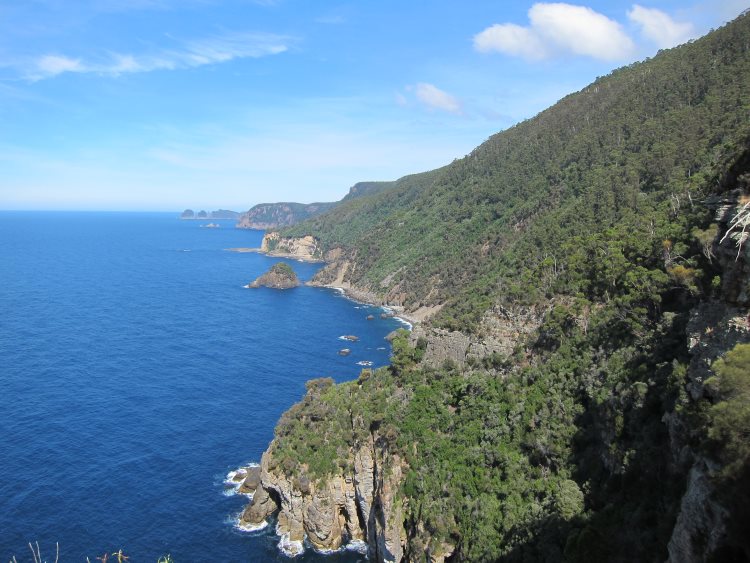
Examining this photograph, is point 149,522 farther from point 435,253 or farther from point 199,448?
point 435,253

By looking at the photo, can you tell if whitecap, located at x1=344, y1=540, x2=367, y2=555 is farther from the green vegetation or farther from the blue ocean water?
the green vegetation

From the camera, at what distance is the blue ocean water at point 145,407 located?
192ft

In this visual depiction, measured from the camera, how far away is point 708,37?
123562 millimetres

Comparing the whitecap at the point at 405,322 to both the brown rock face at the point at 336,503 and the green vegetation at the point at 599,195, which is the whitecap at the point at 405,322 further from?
the brown rock face at the point at 336,503

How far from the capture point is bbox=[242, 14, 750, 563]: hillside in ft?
91.6

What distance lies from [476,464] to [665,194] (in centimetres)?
5573

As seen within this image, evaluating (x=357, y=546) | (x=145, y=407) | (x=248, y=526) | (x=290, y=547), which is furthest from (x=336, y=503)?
(x=145, y=407)

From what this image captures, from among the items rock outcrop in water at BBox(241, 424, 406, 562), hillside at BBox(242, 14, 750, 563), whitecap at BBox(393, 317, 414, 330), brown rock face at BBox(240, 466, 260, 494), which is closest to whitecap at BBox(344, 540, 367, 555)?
rock outcrop in water at BBox(241, 424, 406, 562)

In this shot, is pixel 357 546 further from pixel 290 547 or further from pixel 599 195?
pixel 599 195

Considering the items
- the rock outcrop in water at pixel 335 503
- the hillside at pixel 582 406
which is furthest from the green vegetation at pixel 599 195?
the rock outcrop in water at pixel 335 503

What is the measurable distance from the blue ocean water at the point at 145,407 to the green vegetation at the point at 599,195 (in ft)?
108

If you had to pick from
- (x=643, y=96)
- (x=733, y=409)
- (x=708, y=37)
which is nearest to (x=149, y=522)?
(x=733, y=409)

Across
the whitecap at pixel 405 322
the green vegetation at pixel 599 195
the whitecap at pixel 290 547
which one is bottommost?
the whitecap at pixel 290 547

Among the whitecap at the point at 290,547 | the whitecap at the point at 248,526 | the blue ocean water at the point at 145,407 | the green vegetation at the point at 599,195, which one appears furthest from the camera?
the whitecap at the point at 248,526
